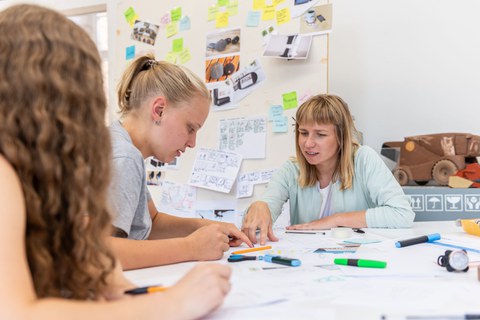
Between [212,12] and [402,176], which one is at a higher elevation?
[212,12]

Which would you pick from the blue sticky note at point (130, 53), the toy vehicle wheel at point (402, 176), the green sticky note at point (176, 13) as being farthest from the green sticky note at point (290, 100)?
the blue sticky note at point (130, 53)

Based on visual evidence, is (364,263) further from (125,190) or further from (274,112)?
(274,112)

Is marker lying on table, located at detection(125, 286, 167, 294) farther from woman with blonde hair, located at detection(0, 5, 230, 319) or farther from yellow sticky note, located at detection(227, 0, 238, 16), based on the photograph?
yellow sticky note, located at detection(227, 0, 238, 16)

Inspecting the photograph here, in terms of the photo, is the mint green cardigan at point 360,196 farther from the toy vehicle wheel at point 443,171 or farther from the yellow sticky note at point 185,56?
the yellow sticky note at point 185,56

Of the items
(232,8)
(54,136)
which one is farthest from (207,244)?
(232,8)

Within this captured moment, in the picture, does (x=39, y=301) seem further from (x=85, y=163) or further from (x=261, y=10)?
(x=261, y=10)

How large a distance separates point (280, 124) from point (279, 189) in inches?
23.9

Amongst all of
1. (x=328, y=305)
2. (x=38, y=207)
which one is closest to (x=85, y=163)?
(x=38, y=207)

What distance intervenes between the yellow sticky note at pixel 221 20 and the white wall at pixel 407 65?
1.88ft

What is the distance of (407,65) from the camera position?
238 cm

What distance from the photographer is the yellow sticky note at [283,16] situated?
95.7 inches

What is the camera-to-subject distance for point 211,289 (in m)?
0.63

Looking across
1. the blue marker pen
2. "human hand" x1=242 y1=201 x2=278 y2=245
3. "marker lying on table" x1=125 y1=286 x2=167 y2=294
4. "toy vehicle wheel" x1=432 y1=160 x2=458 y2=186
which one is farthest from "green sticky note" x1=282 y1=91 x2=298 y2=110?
"marker lying on table" x1=125 y1=286 x2=167 y2=294

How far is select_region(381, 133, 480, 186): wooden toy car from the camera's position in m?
2.09
